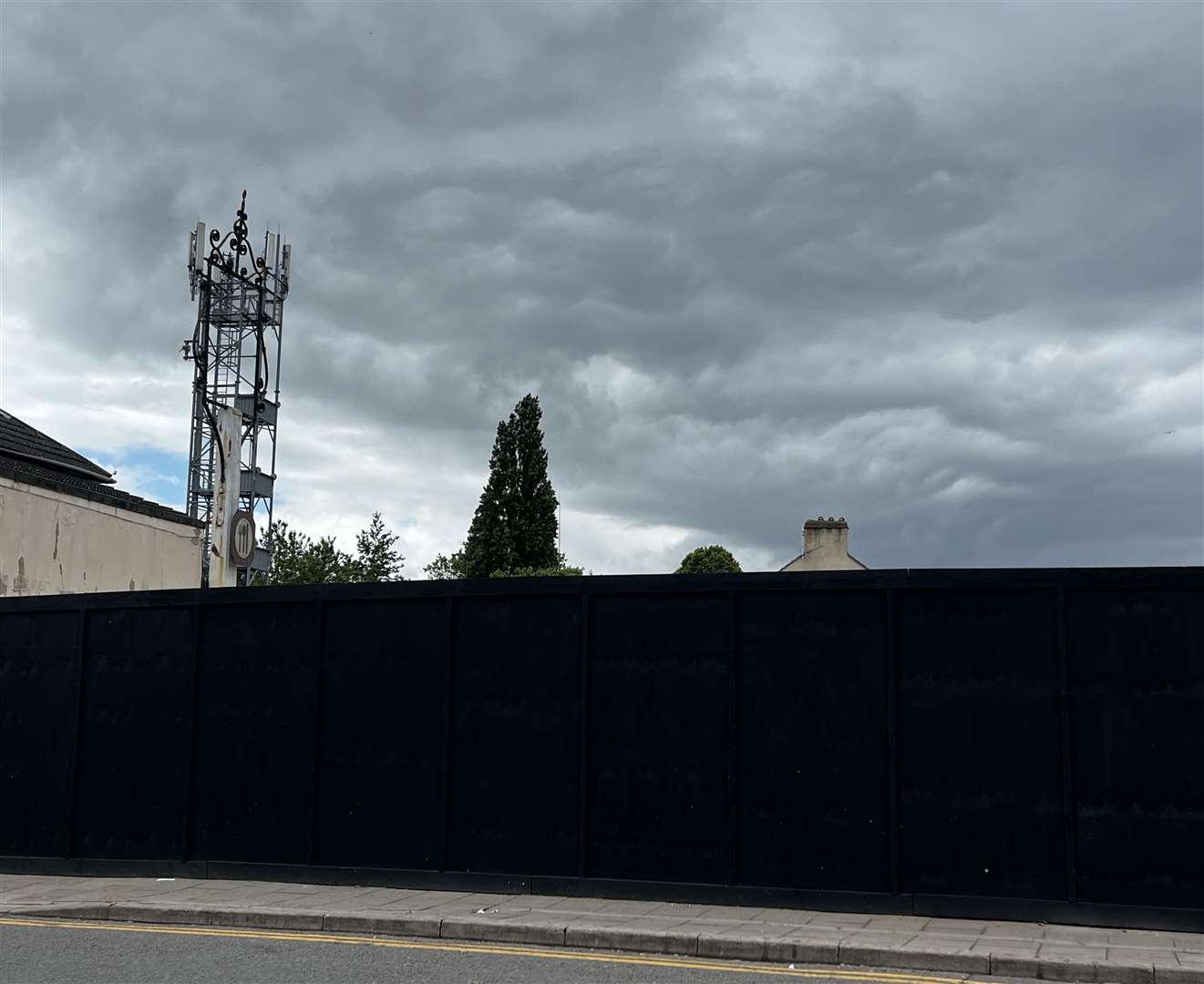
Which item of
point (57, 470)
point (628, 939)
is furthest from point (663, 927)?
point (57, 470)

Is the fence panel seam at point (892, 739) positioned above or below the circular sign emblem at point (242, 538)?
below

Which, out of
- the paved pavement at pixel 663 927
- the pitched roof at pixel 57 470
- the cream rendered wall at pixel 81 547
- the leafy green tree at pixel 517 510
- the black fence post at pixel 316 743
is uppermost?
the leafy green tree at pixel 517 510

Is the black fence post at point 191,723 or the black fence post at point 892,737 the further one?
the black fence post at point 191,723

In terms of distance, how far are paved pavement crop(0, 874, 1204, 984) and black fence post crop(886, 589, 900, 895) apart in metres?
0.52

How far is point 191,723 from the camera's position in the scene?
13.3m

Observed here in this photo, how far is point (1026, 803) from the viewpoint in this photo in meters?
10.2

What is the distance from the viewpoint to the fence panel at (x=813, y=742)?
10648 mm

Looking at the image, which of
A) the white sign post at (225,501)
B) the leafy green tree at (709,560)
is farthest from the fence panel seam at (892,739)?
the leafy green tree at (709,560)

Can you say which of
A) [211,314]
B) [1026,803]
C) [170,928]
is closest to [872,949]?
[1026,803]

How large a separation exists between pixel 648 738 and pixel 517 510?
174 ft

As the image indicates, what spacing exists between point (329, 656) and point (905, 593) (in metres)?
5.77

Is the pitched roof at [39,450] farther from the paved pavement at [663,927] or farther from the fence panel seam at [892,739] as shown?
the fence panel seam at [892,739]

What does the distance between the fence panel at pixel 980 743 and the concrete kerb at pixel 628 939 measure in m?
1.67

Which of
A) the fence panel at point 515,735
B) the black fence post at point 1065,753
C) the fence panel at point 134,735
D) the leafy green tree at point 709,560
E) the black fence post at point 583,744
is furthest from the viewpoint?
the leafy green tree at point 709,560
